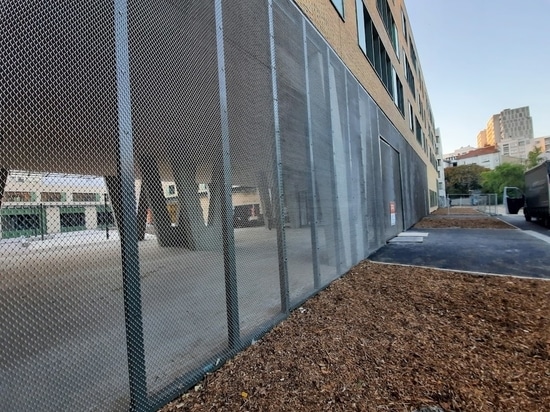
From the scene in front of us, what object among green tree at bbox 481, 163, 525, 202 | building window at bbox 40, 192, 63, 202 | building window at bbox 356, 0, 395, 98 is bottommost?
building window at bbox 40, 192, 63, 202

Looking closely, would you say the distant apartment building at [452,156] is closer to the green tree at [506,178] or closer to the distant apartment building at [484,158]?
the distant apartment building at [484,158]

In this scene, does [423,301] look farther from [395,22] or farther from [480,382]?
[395,22]

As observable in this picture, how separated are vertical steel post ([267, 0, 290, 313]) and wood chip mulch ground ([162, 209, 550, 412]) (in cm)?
31

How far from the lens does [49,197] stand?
4.82ft

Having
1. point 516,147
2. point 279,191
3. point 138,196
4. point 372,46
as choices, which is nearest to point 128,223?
point 138,196

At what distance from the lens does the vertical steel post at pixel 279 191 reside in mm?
3232

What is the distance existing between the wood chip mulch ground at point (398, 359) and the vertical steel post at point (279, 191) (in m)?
0.31

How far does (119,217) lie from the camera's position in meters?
1.71

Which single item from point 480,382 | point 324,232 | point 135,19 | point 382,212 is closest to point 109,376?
point 135,19

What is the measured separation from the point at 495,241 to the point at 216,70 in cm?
906

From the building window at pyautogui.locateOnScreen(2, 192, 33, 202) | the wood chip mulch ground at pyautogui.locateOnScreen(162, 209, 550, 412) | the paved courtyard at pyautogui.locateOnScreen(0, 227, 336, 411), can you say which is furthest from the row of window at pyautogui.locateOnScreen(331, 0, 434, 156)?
the building window at pyautogui.locateOnScreen(2, 192, 33, 202)

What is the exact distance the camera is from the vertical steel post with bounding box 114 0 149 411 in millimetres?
1707

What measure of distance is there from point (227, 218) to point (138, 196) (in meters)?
0.80

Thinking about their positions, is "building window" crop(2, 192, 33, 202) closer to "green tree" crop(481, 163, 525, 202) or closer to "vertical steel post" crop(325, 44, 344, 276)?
"vertical steel post" crop(325, 44, 344, 276)
